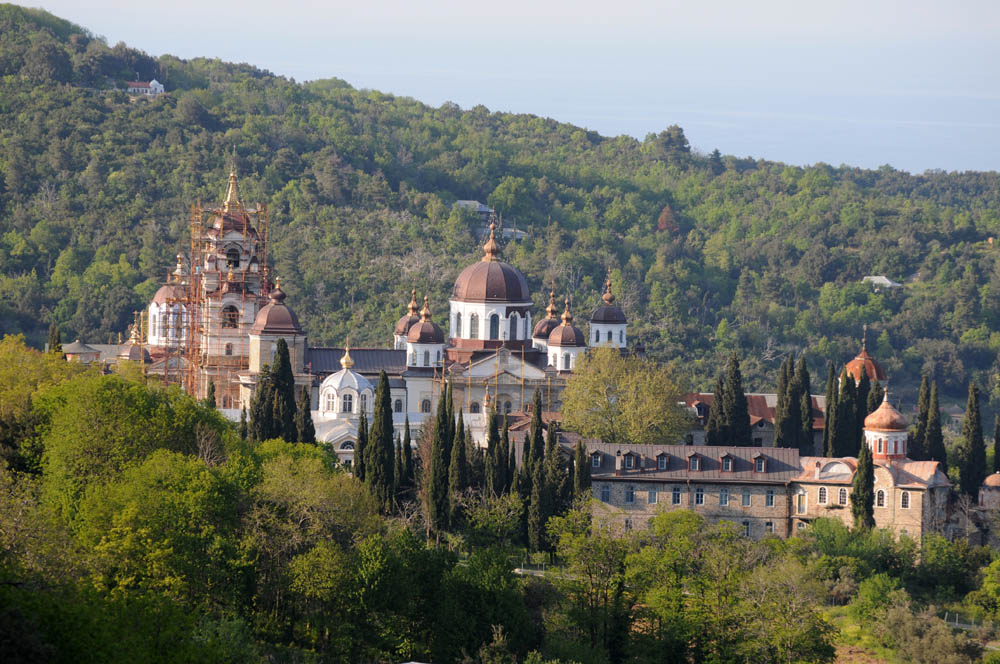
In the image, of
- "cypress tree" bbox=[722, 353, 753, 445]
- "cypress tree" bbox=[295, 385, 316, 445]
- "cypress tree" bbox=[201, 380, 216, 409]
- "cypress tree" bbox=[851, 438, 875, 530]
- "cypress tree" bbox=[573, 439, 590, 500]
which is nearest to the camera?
"cypress tree" bbox=[851, 438, 875, 530]

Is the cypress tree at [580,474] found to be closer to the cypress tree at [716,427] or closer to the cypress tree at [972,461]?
the cypress tree at [716,427]

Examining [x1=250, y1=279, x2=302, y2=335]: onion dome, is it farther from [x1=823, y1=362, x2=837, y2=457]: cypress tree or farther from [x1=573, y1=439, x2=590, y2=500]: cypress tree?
[x1=823, y1=362, x2=837, y2=457]: cypress tree

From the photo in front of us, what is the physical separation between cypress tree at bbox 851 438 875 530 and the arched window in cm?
3084

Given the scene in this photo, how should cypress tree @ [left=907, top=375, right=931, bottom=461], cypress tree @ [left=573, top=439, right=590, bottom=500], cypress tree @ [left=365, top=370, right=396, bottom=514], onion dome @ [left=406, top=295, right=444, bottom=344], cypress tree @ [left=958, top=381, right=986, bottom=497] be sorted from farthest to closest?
onion dome @ [left=406, top=295, right=444, bottom=344], cypress tree @ [left=907, top=375, right=931, bottom=461], cypress tree @ [left=958, top=381, right=986, bottom=497], cypress tree @ [left=573, top=439, right=590, bottom=500], cypress tree @ [left=365, top=370, right=396, bottom=514]

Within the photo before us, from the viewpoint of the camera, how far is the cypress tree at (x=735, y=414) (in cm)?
7794

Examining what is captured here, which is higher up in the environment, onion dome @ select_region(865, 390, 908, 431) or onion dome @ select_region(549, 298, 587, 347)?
onion dome @ select_region(549, 298, 587, 347)

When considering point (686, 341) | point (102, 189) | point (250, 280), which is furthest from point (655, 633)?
point (102, 189)

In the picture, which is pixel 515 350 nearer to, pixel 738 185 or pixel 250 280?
pixel 250 280

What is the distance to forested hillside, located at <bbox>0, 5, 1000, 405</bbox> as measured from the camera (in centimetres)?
12262

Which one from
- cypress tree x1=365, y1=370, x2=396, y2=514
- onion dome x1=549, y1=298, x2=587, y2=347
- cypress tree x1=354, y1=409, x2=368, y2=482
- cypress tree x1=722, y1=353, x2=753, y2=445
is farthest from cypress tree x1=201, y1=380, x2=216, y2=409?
cypress tree x1=722, y1=353, x2=753, y2=445

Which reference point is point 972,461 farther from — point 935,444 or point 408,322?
point 408,322

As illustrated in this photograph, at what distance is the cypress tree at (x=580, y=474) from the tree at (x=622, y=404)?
7444 mm

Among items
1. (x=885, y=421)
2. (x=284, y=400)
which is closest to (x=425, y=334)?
(x=284, y=400)

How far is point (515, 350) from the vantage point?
8750 cm
